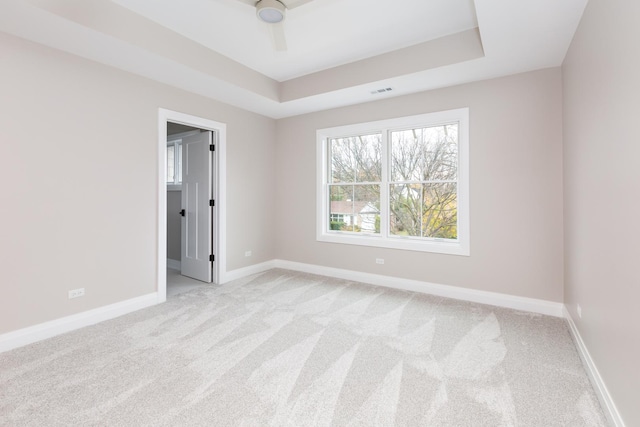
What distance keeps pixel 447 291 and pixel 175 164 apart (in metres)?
4.78

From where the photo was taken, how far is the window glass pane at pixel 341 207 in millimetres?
4785

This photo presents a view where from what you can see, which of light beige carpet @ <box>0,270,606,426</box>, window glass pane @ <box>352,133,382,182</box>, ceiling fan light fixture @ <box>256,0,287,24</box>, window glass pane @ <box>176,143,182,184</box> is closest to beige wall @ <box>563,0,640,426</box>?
light beige carpet @ <box>0,270,606,426</box>

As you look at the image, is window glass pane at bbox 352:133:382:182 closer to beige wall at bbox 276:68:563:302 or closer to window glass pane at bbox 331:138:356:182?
window glass pane at bbox 331:138:356:182

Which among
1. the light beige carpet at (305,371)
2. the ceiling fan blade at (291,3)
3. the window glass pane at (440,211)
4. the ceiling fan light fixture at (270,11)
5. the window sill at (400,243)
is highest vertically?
the ceiling fan blade at (291,3)

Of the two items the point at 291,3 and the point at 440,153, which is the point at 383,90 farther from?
the point at 291,3

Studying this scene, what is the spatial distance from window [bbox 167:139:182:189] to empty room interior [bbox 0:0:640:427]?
0.66 meters

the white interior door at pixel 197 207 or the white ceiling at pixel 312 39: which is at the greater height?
the white ceiling at pixel 312 39

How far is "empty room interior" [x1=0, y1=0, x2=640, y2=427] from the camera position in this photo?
1.84 m

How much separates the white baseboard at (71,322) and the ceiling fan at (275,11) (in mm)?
3043

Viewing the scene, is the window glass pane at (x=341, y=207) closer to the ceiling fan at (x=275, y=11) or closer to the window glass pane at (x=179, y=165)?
the ceiling fan at (x=275, y=11)

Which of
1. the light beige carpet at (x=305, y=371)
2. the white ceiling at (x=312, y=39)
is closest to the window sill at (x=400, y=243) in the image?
the light beige carpet at (x=305, y=371)

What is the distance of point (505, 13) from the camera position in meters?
2.32

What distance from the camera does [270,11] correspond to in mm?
2400

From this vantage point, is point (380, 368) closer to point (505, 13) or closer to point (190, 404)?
point (190, 404)
